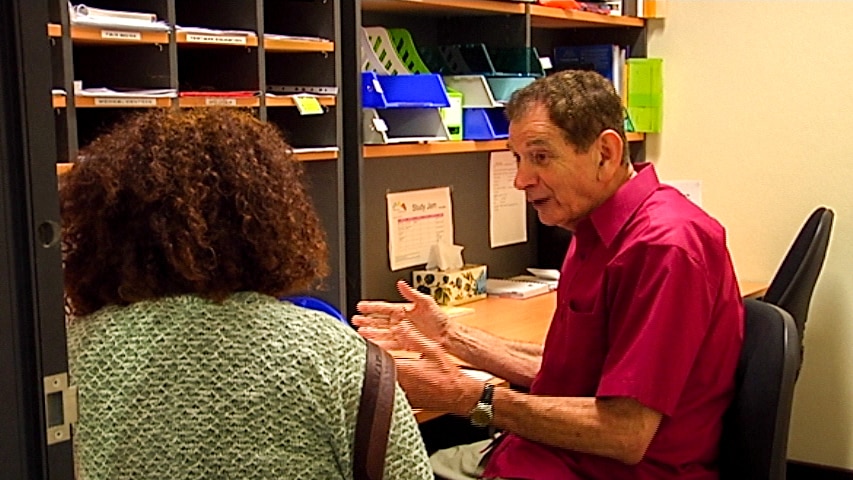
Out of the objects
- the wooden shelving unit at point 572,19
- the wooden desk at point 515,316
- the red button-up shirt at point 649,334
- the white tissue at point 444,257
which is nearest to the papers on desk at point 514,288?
the wooden desk at point 515,316

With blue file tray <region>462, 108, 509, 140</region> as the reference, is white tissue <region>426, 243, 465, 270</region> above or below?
A: below

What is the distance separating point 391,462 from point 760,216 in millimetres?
2426

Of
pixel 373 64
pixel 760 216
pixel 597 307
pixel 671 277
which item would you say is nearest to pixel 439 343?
pixel 597 307

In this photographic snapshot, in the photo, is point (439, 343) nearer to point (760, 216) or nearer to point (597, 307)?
point (597, 307)

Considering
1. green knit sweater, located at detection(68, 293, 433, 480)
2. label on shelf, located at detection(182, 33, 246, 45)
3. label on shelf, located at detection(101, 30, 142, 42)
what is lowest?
green knit sweater, located at detection(68, 293, 433, 480)

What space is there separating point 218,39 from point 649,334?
1.02 m

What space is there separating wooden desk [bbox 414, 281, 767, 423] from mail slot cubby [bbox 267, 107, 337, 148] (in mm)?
622


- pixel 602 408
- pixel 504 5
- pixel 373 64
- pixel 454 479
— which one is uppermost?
pixel 504 5

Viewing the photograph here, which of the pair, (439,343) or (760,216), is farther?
(760,216)

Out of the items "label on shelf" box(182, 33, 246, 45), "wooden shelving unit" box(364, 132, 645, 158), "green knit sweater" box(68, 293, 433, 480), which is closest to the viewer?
"green knit sweater" box(68, 293, 433, 480)

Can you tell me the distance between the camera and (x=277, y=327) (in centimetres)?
119

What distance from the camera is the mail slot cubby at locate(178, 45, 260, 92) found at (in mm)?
2139

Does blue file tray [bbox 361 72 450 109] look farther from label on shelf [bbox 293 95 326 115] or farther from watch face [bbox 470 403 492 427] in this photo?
watch face [bbox 470 403 492 427]

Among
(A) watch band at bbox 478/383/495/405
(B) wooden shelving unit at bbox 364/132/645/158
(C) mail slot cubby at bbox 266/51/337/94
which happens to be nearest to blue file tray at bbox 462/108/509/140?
(B) wooden shelving unit at bbox 364/132/645/158
